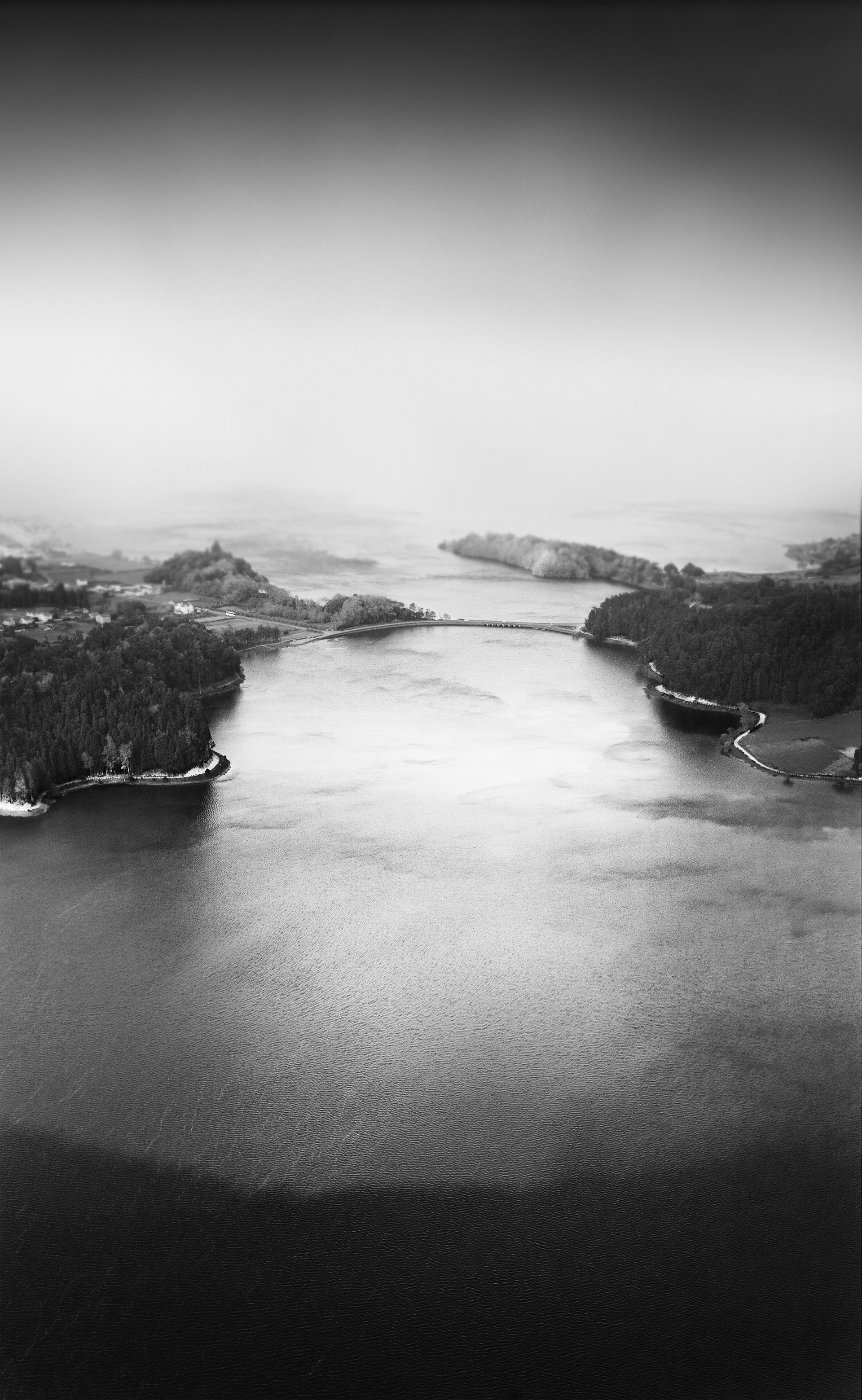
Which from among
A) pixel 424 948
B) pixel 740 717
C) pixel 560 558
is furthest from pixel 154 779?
pixel 740 717

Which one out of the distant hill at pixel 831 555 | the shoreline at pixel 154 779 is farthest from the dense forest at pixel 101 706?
the distant hill at pixel 831 555

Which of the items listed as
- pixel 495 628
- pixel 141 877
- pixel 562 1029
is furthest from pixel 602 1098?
pixel 495 628

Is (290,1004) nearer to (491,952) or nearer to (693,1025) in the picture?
(491,952)

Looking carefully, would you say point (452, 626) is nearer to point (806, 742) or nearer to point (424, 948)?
point (806, 742)

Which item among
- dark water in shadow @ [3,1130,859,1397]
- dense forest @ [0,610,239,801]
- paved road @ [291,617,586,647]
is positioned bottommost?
dark water in shadow @ [3,1130,859,1397]

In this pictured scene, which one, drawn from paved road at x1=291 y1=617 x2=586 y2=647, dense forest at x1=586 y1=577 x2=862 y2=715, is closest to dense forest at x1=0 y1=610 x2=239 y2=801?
paved road at x1=291 y1=617 x2=586 y2=647

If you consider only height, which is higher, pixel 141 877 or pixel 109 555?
pixel 109 555

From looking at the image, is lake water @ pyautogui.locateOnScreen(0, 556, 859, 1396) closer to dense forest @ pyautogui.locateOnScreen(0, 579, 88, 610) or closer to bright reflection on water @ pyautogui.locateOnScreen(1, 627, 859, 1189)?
bright reflection on water @ pyautogui.locateOnScreen(1, 627, 859, 1189)
